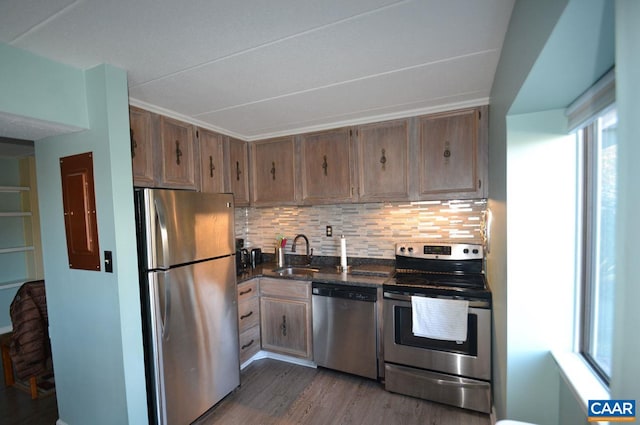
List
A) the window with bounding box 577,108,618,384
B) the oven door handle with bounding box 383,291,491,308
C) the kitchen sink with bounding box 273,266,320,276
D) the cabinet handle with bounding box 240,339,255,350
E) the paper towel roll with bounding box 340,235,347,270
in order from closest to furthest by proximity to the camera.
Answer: the window with bounding box 577,108,618,384 < the oven door handle with bounding box 383,291,491,308 < the cabinet handle with bounding box 240,339,255,350 < the paper towel roll with bounding box 340,235,347,270 < the kitchen sink with bounding box 273,266,320,276

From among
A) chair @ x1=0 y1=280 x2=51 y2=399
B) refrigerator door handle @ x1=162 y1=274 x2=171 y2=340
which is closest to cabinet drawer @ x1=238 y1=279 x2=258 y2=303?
refrigerator door handle @ x1=162 y1=274 x2=171 y2=340

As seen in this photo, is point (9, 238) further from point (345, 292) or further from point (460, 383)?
point (460, 383)

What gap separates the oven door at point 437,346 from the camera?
1.98m

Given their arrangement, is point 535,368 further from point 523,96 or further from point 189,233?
point 189,233

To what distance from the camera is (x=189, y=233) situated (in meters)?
1.93

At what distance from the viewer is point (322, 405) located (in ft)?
7.07

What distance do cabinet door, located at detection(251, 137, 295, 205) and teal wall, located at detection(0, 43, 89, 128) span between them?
159 cm

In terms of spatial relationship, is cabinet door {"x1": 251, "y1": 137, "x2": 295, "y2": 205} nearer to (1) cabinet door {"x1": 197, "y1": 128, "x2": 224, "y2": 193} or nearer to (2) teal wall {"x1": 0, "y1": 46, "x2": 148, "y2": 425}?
(1) cabinet door {"x1": 197, "y1": 128, "x2": 224, "y2": 193}

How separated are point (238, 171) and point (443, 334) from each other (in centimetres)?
239

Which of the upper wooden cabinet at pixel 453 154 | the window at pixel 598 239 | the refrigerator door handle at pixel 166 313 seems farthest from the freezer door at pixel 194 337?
the window at pixel 598 239

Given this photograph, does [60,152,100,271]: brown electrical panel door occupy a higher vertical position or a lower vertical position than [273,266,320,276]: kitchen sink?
higher

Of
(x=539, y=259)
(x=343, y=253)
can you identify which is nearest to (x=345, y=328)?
(x=343, y=253)

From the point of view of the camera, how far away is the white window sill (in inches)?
38.7

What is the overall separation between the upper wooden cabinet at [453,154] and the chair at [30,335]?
3389mm
